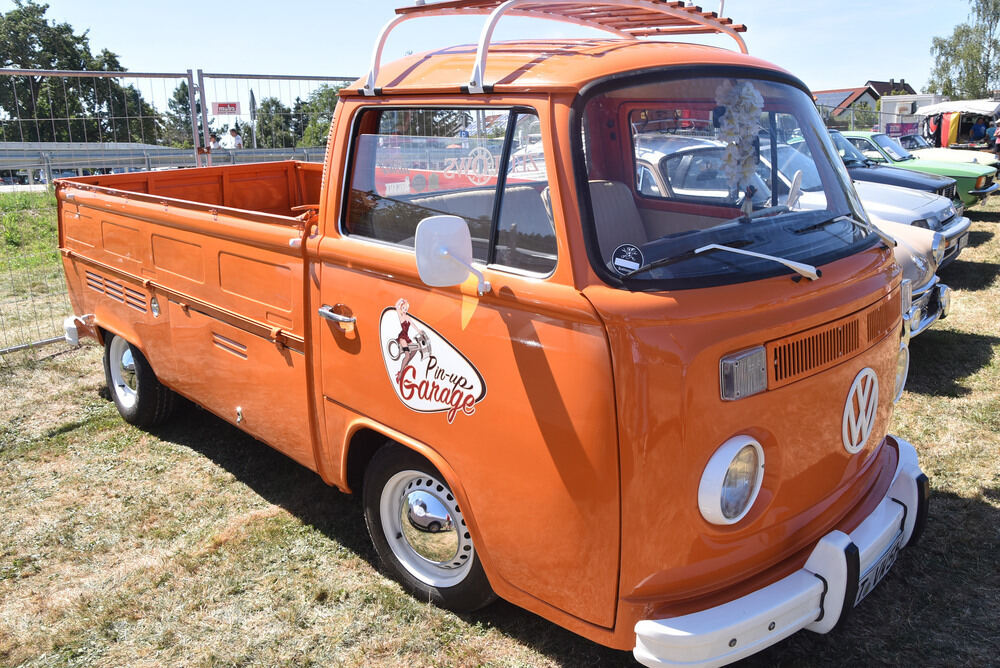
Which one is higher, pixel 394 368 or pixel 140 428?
pixel 394 368

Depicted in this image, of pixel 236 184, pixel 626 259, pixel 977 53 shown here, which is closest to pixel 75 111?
pixel 236 184

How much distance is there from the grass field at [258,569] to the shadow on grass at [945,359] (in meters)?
0.18

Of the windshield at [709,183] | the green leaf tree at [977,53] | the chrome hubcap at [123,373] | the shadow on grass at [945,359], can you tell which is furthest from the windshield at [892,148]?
the green leaf tree at [977,53]

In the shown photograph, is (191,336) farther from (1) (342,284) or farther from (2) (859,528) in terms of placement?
(2) (859,528)

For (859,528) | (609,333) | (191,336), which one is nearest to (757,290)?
(609,333)

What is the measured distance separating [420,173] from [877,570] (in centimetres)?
221

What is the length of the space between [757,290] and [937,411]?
347 centimetres

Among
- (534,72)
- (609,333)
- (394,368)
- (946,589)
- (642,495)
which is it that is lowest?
(946,589)

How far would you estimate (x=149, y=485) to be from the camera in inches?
173

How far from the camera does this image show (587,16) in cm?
352

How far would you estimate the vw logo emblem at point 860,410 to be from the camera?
2.71m

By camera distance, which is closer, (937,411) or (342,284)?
(342,284)

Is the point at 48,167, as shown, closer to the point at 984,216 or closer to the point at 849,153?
the point at 849,153

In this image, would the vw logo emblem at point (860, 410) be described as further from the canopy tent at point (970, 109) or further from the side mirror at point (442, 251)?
the canopy tent at point (970, 109)
